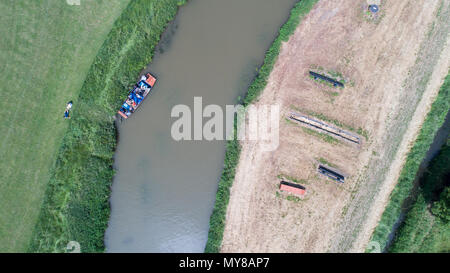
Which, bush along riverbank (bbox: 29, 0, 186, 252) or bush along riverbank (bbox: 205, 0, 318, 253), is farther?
bush along riverbank (bbox: 205, 0, 318, 253)

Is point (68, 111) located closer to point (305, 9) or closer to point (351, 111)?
point (305, 9)

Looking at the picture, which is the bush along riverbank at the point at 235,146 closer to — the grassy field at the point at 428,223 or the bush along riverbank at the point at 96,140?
the bush along riverbank at the point at 96,140

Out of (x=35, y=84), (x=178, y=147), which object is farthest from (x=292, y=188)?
(x=35, y=84)

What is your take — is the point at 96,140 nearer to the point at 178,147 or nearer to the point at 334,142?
the point at 178,147

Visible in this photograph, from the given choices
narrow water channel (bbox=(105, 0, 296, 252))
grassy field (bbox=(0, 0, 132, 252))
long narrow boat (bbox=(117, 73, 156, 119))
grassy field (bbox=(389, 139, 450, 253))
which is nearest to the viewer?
grassy field (bbox=(389, 139, 450, 253))

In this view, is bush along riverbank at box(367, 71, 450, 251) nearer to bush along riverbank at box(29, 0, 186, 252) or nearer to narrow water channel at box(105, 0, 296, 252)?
narrow water channel at box(105, 0, 296, 252)

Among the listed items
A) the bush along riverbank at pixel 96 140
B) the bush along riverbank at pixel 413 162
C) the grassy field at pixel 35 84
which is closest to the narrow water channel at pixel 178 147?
the bush along riverbank at pixel 96 140

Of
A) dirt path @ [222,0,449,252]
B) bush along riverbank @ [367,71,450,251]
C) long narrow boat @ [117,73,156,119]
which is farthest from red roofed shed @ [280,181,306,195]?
long narrow boat @ [117,73,156,119]

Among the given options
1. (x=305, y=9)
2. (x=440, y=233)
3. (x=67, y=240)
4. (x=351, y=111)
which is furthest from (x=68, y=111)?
(x=440, y=233)
